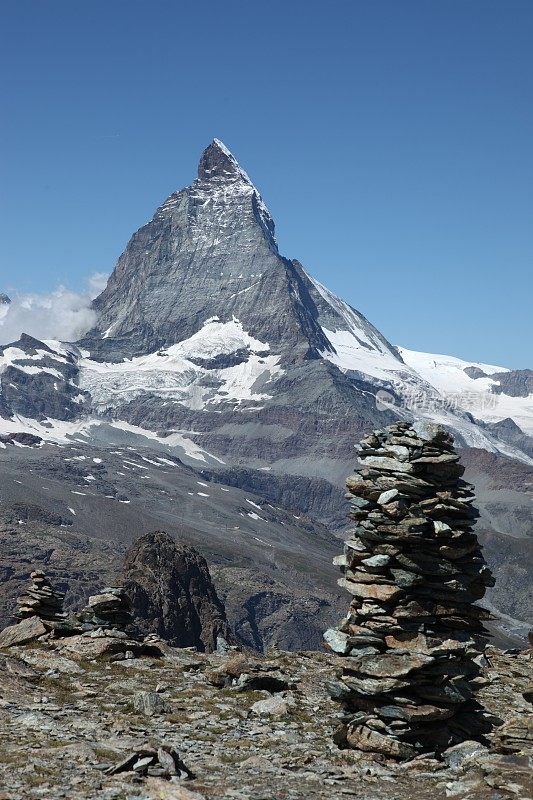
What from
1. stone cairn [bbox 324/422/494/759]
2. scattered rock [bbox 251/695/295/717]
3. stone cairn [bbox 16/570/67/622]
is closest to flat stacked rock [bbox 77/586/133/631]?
stone cairn [bbox 16/570/67/622]

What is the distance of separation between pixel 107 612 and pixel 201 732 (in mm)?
14022

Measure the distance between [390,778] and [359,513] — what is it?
7.69 metres

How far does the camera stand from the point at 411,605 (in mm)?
25578

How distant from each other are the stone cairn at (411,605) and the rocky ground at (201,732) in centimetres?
94

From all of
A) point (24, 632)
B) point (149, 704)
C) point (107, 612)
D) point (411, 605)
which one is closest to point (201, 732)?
point (149, 704)

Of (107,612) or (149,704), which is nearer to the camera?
(149,704)

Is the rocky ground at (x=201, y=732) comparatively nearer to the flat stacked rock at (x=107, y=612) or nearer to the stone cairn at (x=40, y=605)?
the flat stacked rock at (x=107, y=612)

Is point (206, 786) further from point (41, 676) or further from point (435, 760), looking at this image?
point (41, 676)

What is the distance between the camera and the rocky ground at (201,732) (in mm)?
19578

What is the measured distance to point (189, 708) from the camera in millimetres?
28141

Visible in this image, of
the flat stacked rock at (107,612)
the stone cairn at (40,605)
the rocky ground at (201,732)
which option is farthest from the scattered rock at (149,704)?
the stone cairn at (40,605)

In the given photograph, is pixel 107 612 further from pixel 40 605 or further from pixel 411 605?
pixel 411 605

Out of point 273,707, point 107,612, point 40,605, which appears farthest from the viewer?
point 40,605

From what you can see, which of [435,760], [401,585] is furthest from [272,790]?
[401,585]
